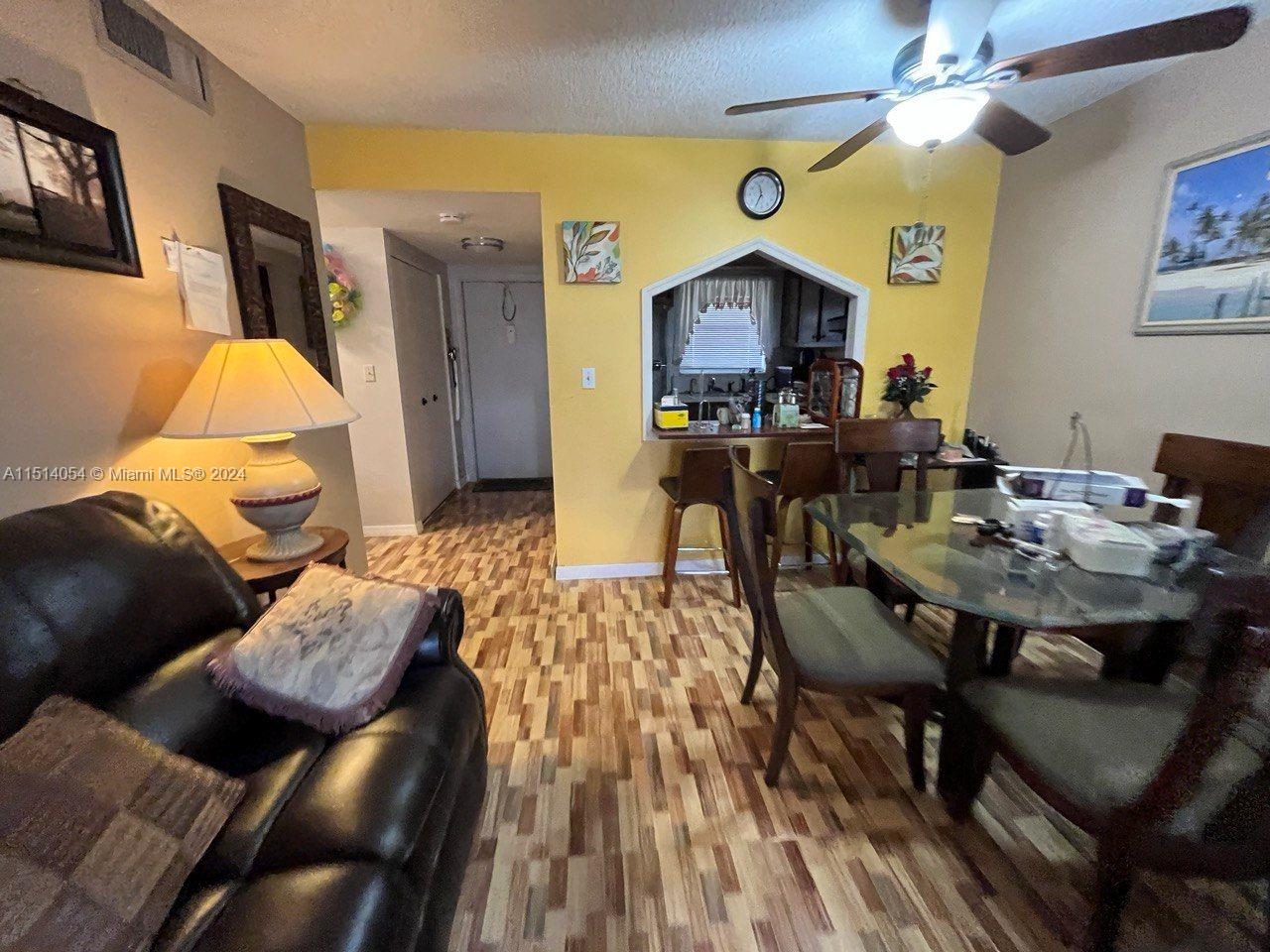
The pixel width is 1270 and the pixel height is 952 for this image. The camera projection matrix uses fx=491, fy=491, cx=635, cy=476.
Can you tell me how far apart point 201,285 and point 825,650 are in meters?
2.30

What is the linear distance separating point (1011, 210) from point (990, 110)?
1.41m

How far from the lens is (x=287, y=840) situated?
879 mm

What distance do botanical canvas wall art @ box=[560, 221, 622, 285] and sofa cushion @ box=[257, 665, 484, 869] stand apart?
2.07 metres

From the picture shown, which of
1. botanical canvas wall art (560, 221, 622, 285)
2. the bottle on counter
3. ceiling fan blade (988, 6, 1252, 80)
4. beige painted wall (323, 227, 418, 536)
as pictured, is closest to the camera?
ceiling fan blade (988, 6, 1252, 80)

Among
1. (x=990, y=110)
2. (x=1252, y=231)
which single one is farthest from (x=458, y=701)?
(x=1252, y=231)

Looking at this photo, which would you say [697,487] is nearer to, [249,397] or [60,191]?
[249,397]

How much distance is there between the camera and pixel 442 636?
1.34 meters

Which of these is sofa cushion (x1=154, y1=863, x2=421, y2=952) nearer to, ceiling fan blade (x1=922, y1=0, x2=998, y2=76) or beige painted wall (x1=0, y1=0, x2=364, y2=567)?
beige painted wall (x1=0, y1=0, x2=364, y2=567)

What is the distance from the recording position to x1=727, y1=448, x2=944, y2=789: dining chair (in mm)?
1360

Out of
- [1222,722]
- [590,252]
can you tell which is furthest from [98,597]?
[590,252]

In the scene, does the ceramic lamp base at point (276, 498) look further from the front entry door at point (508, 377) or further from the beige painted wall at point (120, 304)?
the front entry door at point (508, 377)

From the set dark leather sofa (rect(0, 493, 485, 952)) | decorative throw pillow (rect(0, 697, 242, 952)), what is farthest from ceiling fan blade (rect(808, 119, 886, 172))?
decorative throw pillow (rect(0, 697, 242, 952))

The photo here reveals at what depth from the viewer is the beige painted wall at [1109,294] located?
5.82ft

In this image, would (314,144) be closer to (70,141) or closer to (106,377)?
(70,141)
